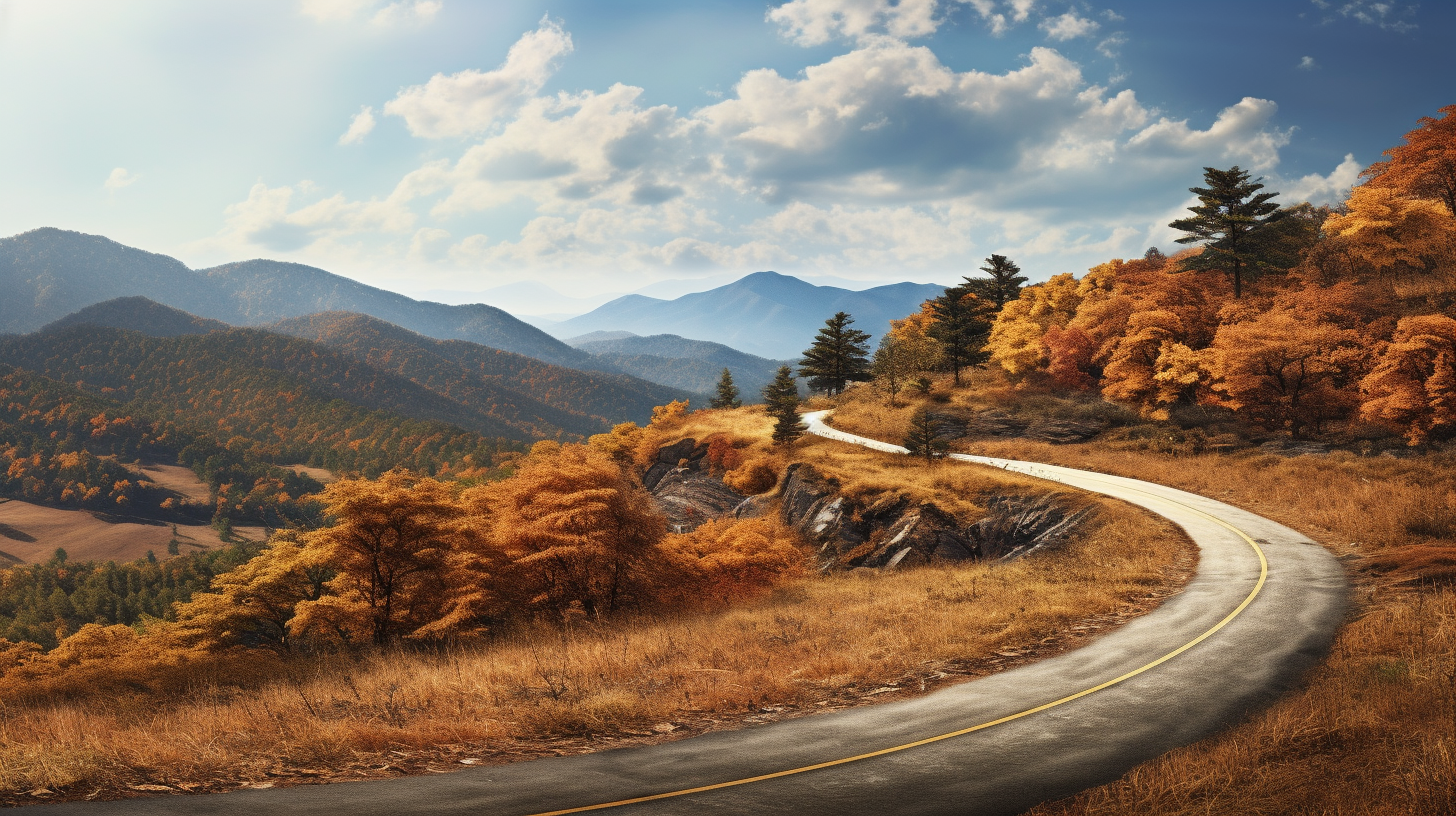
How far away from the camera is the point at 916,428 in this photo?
42562 millimetres

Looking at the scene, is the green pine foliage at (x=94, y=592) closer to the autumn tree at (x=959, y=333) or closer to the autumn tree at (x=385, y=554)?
the autumn tree at (x=385, y=554)

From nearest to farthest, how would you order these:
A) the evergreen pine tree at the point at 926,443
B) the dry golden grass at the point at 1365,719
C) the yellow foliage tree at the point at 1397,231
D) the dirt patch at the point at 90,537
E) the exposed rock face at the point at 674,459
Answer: the dry golden grass at the point at 1365,719
the evergreen pine tree at the point at 926,443
the yellow foliage tree at the point at 1397,231
the exposed rock face at the point at 674,459
the dirt patch at the point at 90,537

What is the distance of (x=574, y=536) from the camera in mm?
20844

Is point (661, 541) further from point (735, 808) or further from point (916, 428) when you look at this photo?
point (916, 428)

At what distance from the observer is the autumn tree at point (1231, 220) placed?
43.0 meters

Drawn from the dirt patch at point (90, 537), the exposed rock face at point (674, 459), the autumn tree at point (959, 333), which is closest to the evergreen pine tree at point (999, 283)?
the autumn tree at point (959, 333)

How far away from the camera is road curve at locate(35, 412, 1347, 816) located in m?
Answer: 7.25

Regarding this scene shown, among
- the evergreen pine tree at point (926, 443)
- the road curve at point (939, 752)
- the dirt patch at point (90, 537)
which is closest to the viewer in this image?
the road curve at point (939, 752)

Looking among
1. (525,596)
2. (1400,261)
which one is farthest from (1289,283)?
(525,596)

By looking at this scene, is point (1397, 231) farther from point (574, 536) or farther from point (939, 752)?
point (574, 536)

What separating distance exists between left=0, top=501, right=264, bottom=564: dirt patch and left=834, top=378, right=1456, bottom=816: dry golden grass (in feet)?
740

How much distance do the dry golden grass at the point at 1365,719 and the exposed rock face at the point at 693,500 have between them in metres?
28.5

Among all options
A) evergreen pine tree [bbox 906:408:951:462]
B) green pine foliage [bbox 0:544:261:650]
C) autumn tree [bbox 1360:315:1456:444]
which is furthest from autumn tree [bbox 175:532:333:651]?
green pine foliage [bbox 0:544:261:650]

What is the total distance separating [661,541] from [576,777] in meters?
17.8
